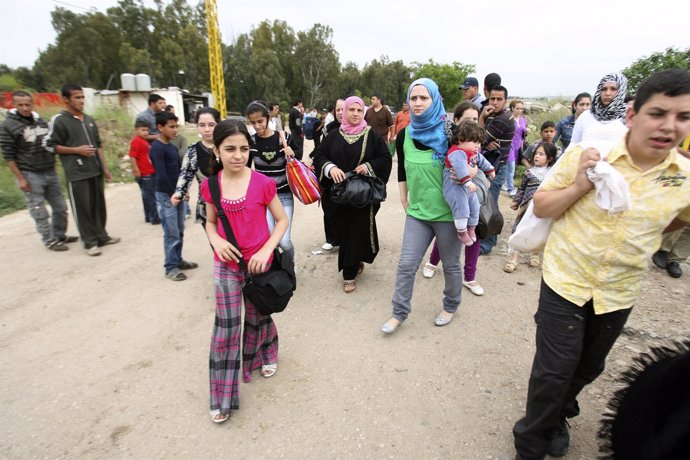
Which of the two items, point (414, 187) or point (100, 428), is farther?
point (414, 187)

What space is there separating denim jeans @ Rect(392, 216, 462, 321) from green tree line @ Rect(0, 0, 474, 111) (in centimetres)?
4260

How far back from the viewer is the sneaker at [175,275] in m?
4.39

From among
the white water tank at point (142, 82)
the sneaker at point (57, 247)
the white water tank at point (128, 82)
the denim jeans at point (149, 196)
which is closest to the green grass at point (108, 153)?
the sneaker at point (57, 247)

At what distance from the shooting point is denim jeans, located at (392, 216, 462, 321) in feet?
10.1

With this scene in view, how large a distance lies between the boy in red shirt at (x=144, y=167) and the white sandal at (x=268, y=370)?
179 inches

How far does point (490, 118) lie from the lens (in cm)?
447

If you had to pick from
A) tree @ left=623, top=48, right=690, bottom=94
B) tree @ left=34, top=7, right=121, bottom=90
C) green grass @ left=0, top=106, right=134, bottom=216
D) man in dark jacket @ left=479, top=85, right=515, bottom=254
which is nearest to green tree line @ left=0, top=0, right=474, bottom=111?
tree @ left=34, top=7, right=121, bottom=90

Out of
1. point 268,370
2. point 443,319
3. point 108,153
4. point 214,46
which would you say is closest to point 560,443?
point 443,319

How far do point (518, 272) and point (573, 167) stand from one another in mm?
2982

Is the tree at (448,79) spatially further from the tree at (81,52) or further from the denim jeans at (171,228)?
the denim jeans at (171,228)

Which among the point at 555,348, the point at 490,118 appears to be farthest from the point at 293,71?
the point at 555,348

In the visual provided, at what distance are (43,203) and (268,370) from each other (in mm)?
4753

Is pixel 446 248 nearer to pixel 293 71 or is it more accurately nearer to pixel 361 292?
pixel 361 292

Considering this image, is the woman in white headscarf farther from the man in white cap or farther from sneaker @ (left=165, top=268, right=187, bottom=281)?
sneaker @ (left=165, top=268, right=187, bottom=281)
